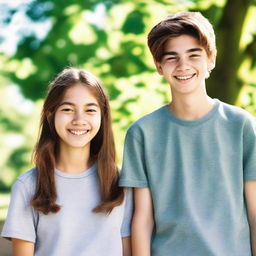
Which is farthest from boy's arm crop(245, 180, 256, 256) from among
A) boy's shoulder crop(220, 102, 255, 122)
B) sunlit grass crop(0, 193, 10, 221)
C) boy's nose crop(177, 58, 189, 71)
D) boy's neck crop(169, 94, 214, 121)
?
sunlit grass crop(0, 193, 10, 221)

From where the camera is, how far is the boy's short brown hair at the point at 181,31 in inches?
118

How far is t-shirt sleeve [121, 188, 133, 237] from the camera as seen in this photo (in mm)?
3129

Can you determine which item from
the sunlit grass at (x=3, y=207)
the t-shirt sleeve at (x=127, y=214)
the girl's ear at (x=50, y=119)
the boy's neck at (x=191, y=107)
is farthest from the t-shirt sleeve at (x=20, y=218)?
the sunlit grass at (x=3, y=207)

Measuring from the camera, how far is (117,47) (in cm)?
708

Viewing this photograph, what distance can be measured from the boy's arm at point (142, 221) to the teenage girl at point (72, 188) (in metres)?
0.10

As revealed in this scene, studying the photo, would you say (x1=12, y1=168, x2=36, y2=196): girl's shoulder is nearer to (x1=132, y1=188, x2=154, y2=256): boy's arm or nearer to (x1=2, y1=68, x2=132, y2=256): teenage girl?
(x1=2, y1=68, x2=132, y2=256): teenage girl

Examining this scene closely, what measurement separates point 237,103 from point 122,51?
157cm

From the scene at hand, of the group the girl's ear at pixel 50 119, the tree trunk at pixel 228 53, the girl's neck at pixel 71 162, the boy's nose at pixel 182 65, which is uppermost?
the tree trunk at pixel 228 53

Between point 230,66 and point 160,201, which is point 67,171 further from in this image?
point 230,66

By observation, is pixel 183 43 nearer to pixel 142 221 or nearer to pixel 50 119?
pixel 50 119

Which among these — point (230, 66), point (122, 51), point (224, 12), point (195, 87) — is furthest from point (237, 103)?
point (195, 87)

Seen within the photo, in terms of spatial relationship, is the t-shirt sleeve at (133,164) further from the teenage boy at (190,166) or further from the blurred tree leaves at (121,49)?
the blurred tree leaves at (121,49)

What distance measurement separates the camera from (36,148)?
10.5 feet

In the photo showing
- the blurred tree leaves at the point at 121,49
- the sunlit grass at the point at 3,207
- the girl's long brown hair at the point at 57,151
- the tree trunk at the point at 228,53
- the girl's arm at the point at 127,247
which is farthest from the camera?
the sunlit grass at the point at 3,207
